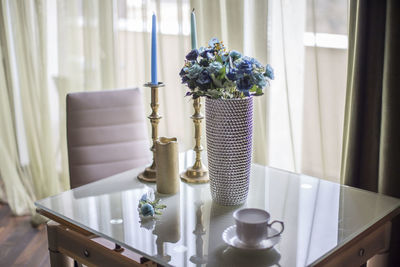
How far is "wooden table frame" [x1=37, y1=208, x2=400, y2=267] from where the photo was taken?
1356 mm

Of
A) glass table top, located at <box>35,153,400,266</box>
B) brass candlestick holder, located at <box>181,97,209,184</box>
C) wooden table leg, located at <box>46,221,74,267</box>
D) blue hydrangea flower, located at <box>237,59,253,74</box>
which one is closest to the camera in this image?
glass table top, located at <box>35,153,400,266</box>

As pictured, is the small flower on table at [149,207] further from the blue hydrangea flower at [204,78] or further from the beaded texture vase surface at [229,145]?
the blue hydrangea flower at [204,78]

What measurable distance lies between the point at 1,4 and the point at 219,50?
6.89 ft

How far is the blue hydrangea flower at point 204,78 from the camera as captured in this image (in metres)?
1.45

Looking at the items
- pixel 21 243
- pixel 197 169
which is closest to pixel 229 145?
pixel 197 169

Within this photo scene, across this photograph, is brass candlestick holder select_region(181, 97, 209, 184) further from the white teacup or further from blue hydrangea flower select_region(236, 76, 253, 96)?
the white teacup

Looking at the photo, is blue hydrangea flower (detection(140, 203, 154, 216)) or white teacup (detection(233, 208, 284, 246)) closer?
white teacup (detection(233, 208, 284, 246))

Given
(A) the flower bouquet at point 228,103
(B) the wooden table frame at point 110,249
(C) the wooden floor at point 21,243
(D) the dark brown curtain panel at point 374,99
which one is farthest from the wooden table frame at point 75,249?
(C) the wooden floor at point 21,243

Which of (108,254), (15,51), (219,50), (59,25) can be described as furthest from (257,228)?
(15,51)

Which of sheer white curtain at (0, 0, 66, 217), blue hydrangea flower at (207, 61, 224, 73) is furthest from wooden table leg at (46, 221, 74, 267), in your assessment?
sheer white curtain at (0, 0, 66, 217)

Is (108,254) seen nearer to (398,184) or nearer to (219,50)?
(219,50)

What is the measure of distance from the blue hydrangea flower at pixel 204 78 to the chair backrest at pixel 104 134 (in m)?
0.83

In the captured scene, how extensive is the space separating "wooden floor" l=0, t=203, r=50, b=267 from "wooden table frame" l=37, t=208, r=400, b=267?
1130 mm

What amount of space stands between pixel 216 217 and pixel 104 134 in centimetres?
86
